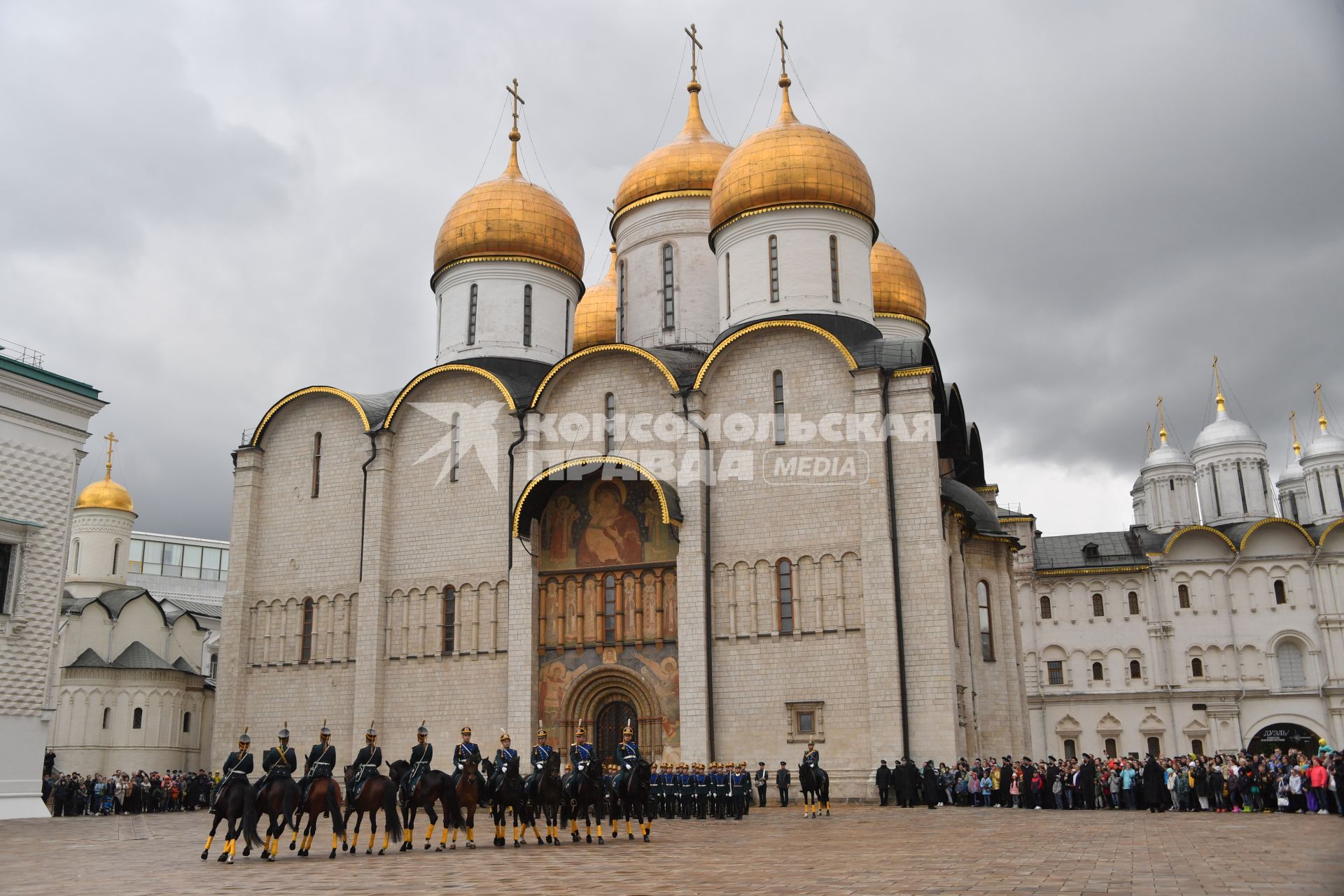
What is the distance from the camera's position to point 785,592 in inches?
789

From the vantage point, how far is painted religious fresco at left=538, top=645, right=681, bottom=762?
20.2 meters

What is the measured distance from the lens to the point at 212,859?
35.1 feet

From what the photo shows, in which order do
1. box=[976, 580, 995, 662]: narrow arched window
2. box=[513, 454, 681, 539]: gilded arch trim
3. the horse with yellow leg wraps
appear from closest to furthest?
the horse with yellow leg wraps → box=[513, 454, 681, 539]: gilded arch trim → box=[976, 580, 995, 662]: narrow arched window

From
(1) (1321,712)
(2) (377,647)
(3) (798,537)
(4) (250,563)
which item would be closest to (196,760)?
(4) (250,563)

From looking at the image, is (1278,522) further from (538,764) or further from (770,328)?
(538,764)

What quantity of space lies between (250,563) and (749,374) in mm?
11695

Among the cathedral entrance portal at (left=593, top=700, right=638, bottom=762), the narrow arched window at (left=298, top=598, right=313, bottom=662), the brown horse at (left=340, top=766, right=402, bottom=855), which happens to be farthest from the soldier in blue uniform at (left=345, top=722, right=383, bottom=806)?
the narrow arched window at (left=298, top=598, right=313, bottom=662)

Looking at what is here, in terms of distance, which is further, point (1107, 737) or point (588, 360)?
point (1107, 737)

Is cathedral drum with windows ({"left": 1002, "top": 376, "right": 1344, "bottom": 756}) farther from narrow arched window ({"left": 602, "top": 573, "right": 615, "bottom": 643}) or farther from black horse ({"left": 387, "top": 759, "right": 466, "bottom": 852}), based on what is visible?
black horse ({"left": 387, "top": 759, "right": 466, "bottom": 852})

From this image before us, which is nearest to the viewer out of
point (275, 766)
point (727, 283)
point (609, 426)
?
point (275, 766)

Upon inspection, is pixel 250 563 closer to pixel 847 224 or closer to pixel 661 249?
pixel 661 249

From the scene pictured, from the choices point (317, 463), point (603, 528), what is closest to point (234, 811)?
point (603, 528)

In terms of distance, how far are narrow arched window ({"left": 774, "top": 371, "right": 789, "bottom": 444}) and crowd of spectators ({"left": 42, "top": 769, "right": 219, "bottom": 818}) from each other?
13.3 meters

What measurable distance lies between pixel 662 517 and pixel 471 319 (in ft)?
26.5
